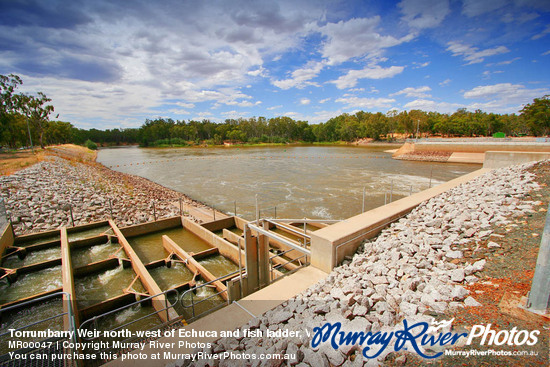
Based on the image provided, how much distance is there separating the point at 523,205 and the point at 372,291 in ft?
17.4

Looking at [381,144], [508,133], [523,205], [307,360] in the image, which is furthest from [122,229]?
[508,133]

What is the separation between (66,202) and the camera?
17016 millimetres

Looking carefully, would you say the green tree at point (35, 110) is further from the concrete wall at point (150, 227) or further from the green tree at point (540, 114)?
the green tree at point (540, 114)

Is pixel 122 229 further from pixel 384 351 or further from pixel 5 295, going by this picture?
pixel 384 351

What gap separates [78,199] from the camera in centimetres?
1830

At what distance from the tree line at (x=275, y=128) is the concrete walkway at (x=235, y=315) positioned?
64.6 metres

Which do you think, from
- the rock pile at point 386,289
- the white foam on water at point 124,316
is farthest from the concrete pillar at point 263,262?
the white foam on water at point 124,316

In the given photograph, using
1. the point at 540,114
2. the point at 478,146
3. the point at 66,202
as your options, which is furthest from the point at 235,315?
the point at 540,114

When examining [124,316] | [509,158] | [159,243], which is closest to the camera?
[124,316]

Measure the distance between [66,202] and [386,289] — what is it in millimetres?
20253

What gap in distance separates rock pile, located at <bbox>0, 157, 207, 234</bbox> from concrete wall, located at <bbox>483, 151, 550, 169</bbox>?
858 inches

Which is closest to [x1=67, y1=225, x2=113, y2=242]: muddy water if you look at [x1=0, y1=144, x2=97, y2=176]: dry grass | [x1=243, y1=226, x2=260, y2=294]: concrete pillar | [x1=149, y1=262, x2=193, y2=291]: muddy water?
[x1=149, y1=262, x2=193, y2=291]: muddy water

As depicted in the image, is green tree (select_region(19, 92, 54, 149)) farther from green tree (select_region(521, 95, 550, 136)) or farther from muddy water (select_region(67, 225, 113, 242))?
green tree (select_region(521, 95, 550, 136))

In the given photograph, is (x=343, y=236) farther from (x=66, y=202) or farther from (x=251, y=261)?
(x=66, y=202)
